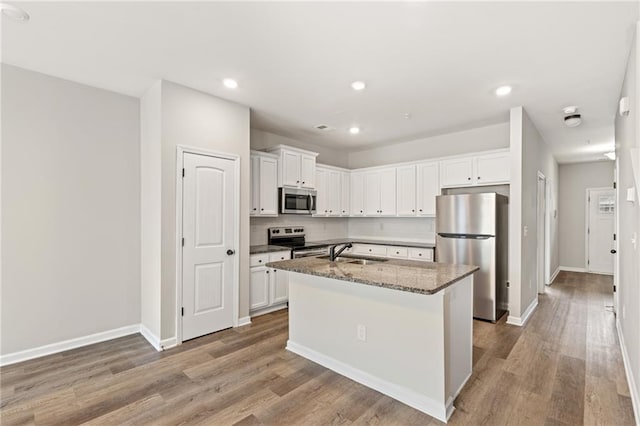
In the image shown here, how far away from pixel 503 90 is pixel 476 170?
56.5 inches

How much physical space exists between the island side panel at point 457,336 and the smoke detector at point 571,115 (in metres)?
2.82

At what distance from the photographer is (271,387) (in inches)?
96.0

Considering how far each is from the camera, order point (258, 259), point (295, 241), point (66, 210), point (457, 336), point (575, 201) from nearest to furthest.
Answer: point (457, 336) < point (66, 210) < point (258, 259) < point (295, 241) < point (575, 201)

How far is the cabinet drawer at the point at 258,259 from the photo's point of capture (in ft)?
13.2

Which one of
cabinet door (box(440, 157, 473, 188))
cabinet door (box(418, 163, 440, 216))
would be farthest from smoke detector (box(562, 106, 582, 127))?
cabinet door (box(418, 163, 440, 216))

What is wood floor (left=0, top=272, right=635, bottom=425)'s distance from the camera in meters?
2.09

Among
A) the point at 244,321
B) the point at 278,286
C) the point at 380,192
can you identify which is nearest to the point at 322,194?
the point at 380,192

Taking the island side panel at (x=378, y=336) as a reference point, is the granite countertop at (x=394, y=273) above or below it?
above

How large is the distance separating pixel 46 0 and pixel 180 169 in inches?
62.8

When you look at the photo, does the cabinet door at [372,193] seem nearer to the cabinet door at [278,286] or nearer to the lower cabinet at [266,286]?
the lower cabinet at [266,286]

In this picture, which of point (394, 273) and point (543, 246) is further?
point (543, 246)

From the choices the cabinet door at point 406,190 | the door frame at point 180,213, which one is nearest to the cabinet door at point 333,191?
the cabinet door at point 406,190

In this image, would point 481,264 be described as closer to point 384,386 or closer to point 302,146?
point 384,386

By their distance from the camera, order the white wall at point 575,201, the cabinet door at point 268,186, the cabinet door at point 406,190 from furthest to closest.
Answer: the white wall at point 575,201 → the cabinet door at point 406,190 → the cabinet door at point 268,186
